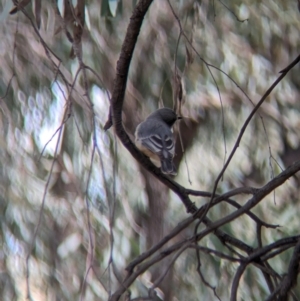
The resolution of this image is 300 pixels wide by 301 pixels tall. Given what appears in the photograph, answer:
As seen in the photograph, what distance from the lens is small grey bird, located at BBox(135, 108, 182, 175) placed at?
304 cm

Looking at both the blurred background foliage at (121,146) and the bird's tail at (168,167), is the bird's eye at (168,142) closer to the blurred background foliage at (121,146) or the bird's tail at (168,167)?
the bird's tail at (168,167)

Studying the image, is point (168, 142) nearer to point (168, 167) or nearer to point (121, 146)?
point (168, 167)

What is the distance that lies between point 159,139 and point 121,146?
621 mm

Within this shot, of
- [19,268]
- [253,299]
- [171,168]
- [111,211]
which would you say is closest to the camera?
[111,211]

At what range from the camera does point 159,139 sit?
3.28 m

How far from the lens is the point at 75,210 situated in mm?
3904

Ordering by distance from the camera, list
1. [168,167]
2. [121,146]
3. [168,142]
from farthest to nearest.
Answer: [121,146] → [168,142] → [168,167]

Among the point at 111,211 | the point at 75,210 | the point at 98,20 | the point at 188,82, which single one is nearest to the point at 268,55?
the point at 188,82

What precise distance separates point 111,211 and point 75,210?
2.58 metres

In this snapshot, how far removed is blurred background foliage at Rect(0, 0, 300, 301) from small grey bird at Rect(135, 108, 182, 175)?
0.23m

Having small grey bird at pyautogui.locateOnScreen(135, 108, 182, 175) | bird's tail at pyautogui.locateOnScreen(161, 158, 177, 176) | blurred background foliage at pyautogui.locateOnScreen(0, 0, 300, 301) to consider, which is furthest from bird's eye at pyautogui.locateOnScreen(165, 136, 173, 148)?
blurred background foliage at pyautogui.locateOnScreen(0, 0, 300, 301)

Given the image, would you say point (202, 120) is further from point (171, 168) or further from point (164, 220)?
point (171, 168)

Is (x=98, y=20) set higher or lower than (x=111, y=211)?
higher

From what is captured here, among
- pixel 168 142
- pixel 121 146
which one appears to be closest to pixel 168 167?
pixel 168 142
